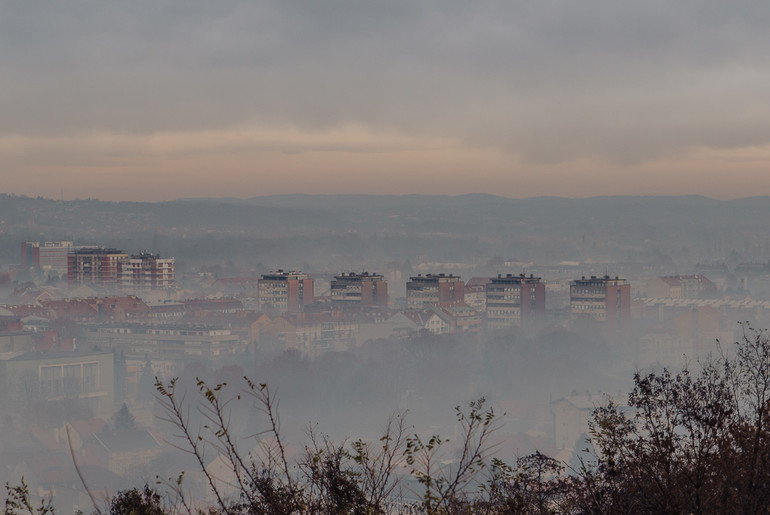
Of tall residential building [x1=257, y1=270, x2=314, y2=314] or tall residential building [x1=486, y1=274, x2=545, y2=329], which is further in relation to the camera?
tall residential building [x1=257, y1=270, x2=314, y2=314]

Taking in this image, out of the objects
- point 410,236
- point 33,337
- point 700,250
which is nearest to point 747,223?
point 700,250

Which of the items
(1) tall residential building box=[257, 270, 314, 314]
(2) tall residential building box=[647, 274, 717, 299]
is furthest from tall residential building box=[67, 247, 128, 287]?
(2) tall residential building box=[647, 274, 717, 299]

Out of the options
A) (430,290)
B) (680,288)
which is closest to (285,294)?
(430,290)

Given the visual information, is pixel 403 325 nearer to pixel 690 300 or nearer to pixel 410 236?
pixel 690 300

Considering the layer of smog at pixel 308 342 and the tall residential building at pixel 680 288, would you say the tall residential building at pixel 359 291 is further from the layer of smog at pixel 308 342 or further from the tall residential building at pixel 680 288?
the tall residential building at pixel 680 288

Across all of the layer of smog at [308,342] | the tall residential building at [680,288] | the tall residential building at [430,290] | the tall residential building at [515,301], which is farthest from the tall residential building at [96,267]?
the tall residential building at [680,288]

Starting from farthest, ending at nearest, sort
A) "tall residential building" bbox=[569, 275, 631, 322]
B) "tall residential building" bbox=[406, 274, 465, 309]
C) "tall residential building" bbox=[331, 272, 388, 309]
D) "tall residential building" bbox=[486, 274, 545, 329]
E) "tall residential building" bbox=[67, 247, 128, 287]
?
"tall residential building" bbox=[67, 247, 128, 287] → "tall residential building" bbox=[406, 274, 465, 309] → "tall residential building" bbox=[331, 272, 388, 309] → "tall residential building" bbox=[486, 274, 545, 329] → "tall residential building" bbox=[569, 275, 631, 322]

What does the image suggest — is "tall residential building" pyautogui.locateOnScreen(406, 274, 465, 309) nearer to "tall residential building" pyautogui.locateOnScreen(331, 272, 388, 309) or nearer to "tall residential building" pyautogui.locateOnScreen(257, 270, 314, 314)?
"tall residential building" pyautogui.locateOnScreen(331, 272, 388, 309)
